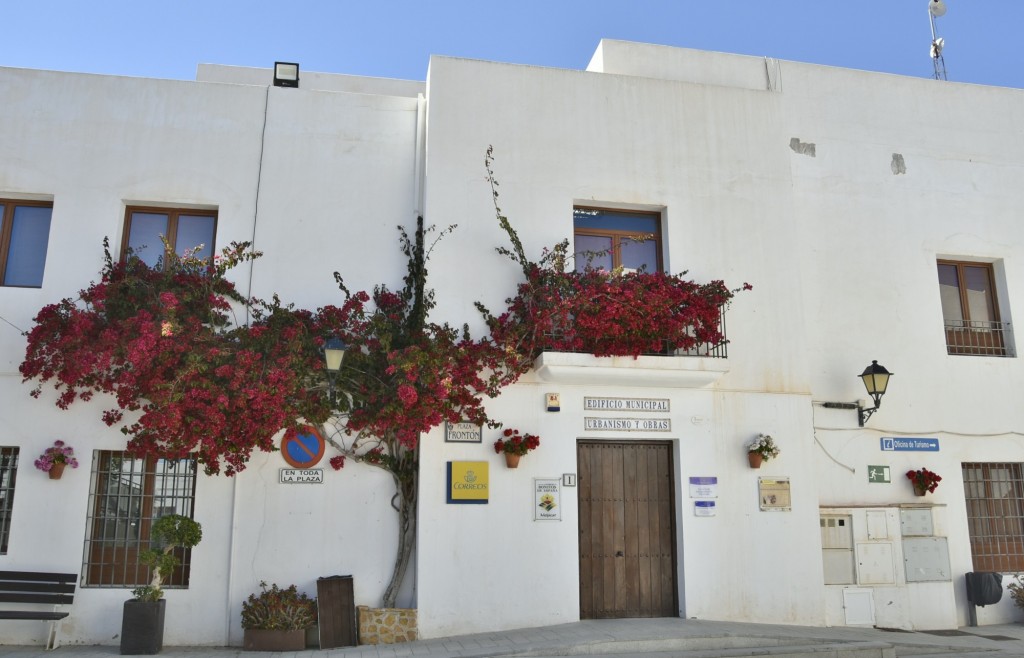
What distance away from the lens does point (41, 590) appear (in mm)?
8672

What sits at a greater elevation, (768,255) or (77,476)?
(768,255)

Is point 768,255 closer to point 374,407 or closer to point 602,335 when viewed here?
point 602,335

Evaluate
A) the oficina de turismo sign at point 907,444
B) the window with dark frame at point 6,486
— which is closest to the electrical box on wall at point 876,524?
the oficina de turismo sign at point 907,444

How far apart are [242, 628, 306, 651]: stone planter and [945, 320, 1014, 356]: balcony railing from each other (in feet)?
30.4

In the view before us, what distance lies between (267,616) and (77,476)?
262cm

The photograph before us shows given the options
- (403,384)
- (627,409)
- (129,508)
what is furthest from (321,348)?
(627,409)

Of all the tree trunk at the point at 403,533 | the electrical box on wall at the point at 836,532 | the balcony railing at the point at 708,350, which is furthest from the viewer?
the electrical box on wall at the point at 836,532

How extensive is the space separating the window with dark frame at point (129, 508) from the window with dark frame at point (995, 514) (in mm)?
9834

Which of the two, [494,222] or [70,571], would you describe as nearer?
[70,571]

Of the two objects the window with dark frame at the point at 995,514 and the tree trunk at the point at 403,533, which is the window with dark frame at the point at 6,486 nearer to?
the tree trunk at the point at 403,533

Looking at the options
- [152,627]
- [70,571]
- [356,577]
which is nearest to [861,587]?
[356,577]

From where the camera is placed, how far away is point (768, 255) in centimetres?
1084

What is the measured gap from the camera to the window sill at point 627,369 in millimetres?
9383

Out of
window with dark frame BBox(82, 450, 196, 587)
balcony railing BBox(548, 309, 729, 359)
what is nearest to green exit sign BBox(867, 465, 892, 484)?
balcony railing BBox(548, 309, 729, 359)
